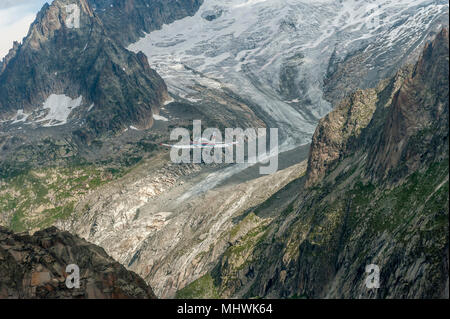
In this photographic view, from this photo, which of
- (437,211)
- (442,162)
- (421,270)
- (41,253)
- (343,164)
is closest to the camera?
(421,270)

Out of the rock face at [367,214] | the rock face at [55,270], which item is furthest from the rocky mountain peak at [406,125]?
the rock face at [55,270]

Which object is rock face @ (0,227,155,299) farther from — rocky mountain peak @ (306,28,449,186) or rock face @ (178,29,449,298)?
rocky mountain peak @ (306,28,449,186)

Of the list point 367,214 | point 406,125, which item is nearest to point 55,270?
point 367,214

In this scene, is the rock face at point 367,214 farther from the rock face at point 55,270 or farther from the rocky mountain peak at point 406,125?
the rock face at point 55,270

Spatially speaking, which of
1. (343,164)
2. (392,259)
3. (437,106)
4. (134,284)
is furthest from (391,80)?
(134,284)

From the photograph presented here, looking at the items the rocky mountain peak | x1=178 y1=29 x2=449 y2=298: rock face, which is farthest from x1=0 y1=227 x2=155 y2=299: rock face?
the rocky mountain peak
